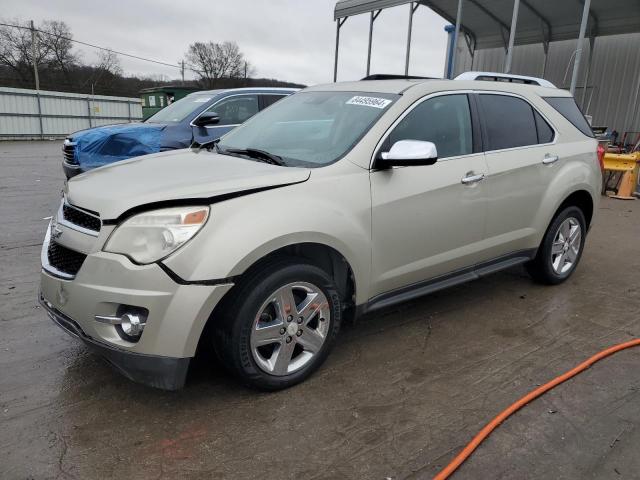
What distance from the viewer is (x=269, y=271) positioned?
266 centimetres

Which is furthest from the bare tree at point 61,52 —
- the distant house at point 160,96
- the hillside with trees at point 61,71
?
the distant house at point 160,96

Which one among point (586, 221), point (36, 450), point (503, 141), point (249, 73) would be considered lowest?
point (36, 450)

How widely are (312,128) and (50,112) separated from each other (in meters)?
26.4

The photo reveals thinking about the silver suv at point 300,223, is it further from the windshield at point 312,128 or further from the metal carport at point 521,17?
the metal carport at point 521,17

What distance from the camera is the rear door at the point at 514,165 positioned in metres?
3.82

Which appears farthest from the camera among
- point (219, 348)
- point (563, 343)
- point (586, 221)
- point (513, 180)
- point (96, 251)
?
point (586, 221)

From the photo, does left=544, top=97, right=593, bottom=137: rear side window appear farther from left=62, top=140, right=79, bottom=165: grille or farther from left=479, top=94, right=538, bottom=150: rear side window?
left=62, top=140, right=79, bottom=165: grille

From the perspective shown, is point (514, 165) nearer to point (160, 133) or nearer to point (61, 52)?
point (160, 133)

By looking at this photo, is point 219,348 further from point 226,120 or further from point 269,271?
point 226,120

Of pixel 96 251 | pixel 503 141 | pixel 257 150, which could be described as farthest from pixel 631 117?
pixel 96 251

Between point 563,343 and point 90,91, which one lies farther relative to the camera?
point 90,91

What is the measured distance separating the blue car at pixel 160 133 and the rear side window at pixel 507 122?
403 cm

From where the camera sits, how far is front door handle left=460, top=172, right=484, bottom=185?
11.6ft

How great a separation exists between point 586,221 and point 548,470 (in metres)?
3.26
